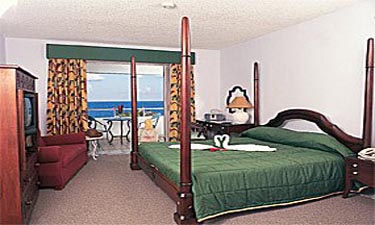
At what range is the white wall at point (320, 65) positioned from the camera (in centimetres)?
371

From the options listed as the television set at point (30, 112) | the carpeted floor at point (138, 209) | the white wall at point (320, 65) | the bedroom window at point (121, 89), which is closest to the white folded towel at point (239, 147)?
the carpeted floor at point (138, 209)

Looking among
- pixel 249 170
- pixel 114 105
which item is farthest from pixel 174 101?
pixel 114 105

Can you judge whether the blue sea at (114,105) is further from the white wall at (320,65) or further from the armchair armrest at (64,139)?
the white wall at (320,65)

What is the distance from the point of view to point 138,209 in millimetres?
3127

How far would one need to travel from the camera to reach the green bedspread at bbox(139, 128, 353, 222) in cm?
275

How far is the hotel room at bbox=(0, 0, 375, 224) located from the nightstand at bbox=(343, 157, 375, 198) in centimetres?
1

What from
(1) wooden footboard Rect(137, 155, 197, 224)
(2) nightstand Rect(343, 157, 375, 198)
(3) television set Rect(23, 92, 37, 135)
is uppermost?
(3) television set Rect(23, 92, 37, 135)

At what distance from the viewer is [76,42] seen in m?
5.83

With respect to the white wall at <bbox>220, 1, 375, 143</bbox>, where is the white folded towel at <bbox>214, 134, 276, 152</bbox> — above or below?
below

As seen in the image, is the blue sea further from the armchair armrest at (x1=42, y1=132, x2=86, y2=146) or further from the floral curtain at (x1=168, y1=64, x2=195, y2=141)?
the armchair armrest at (x1=42, y1=132, x2=86, y2=146)

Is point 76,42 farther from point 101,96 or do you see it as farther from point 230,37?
point 101,96

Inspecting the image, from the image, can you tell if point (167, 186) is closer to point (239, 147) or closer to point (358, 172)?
point (239, 147)

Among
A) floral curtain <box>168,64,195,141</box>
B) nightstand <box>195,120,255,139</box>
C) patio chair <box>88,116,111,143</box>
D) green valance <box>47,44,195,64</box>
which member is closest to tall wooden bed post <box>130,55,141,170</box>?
green valance <box>47,44,195,64</box>

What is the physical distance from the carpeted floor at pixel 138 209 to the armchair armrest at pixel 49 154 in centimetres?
37
